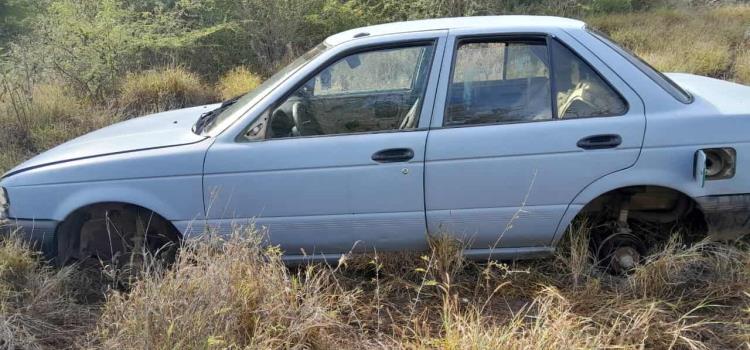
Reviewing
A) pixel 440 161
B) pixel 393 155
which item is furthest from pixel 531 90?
pixel 393 155

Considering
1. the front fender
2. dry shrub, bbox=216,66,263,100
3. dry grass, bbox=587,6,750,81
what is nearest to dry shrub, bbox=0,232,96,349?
the front fender

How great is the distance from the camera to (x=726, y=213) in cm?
331

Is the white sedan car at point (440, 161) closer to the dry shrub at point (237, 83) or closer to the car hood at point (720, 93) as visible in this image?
the car hood at point (720, 93)

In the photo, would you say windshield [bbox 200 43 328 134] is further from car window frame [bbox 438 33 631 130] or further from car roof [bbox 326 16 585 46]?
car window frame [bbox 438 33 631 130]

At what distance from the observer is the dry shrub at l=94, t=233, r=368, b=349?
2.62 m

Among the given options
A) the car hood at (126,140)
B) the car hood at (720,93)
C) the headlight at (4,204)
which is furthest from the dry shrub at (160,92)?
the car hood at (720,93)

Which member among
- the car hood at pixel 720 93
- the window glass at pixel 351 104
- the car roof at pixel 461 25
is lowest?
the car hood at pixel 720 93

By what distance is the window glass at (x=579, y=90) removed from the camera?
3.33 metres

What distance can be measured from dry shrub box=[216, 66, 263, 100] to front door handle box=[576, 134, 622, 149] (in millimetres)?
6164

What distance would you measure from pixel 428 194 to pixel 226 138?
122cm

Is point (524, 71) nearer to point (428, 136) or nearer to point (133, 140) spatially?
point (428, 136)

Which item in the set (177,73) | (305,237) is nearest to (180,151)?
(305,237)

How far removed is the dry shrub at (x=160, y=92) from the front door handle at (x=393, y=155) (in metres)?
5.19

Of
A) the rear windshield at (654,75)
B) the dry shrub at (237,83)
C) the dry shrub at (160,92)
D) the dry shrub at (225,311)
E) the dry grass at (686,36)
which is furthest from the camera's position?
the dry grass at (686,36)
